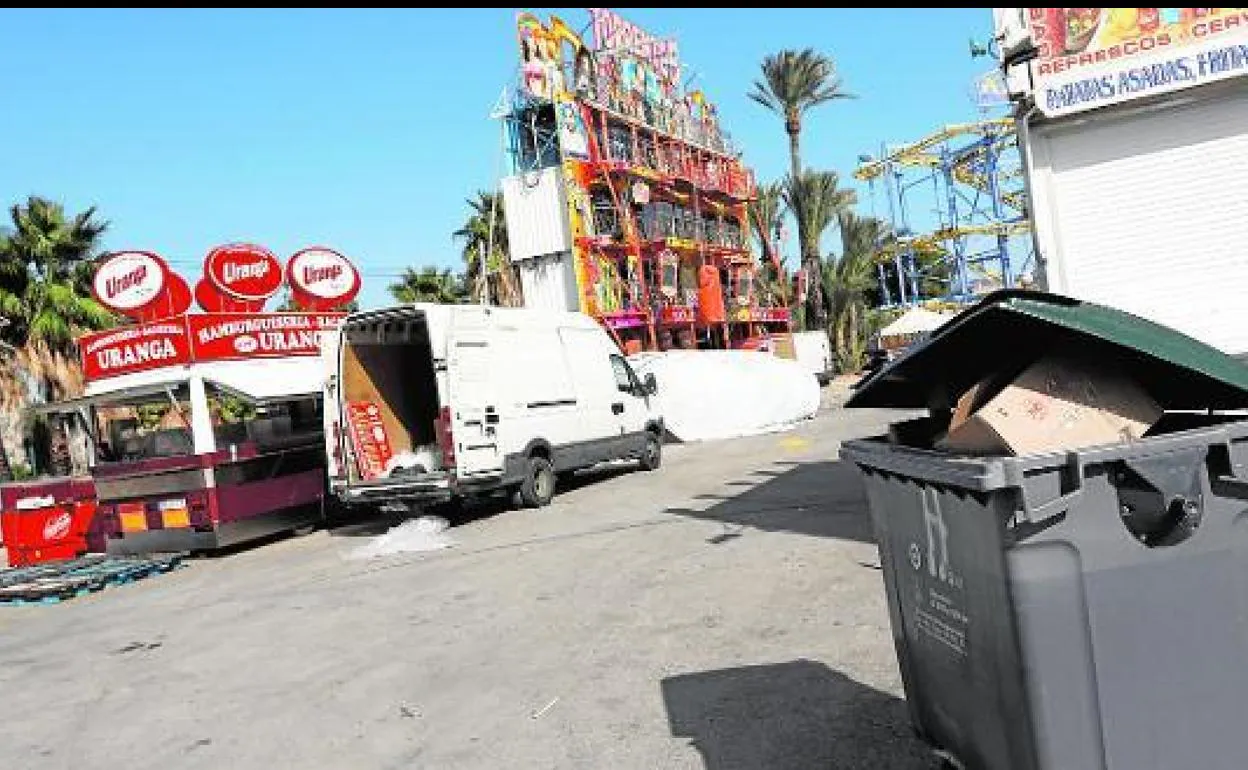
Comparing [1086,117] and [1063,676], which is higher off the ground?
[1086,117]

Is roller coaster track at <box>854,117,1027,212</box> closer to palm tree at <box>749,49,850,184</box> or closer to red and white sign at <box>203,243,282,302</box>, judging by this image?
palm tree at <box>749,49,850,184</box>

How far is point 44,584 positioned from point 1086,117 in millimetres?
11195

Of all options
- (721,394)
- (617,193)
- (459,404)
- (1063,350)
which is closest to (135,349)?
(459,404)

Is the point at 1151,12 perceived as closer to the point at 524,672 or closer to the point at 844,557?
the point at 844,557

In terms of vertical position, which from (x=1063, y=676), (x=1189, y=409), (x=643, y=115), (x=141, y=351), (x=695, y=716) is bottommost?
(x=695, y=716)

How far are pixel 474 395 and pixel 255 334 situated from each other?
350 cm

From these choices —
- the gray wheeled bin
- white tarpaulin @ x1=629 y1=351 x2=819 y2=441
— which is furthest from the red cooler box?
the gray wheeled bin

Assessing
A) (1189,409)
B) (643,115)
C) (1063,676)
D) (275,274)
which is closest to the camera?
(1063,676)

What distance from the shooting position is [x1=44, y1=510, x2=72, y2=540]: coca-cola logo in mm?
14305

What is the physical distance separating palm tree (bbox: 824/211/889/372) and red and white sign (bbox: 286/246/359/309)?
35.5m

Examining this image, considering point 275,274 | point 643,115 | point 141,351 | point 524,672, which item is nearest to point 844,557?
point 524,672

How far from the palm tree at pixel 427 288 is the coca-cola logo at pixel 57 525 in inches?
1222

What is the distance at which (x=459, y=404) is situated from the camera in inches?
482

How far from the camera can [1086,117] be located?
323 inches
